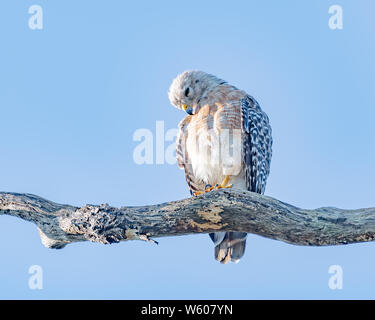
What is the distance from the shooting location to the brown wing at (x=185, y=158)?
8.71 metres

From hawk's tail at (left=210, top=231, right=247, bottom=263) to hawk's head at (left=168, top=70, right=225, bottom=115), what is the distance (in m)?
1.72

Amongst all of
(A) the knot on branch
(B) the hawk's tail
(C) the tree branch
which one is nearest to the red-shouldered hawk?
(B) the hawk's tail

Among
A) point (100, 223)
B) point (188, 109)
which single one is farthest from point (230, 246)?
point (100, 223)

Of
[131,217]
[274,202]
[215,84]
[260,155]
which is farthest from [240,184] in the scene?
[131,217]

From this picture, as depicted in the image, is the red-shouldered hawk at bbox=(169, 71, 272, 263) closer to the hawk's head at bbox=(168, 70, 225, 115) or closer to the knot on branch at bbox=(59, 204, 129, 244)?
the hawk's head at bbox=(168, 70, 225, 115)

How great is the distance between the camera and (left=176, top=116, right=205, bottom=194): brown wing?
8.71 meters

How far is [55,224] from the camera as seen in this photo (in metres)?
6.57

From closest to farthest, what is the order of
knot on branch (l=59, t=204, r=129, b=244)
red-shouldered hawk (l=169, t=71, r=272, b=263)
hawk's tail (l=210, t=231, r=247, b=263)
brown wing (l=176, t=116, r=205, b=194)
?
1. knot on branch (l=59, t=204, r=129, b=244)
2. red-shouldered hawk (l=169, t=71, r=272, b=263)
3. hawk's tail (l=210, t=231, r=247, b=263)
4. brown wing (l=176, t=116, r=205, b=194)

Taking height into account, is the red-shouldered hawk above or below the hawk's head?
below

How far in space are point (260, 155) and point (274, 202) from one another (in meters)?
2.12

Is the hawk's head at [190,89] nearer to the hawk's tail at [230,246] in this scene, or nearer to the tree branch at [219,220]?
the hawk's tail at [230,246]

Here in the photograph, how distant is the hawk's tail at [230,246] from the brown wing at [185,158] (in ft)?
2.70

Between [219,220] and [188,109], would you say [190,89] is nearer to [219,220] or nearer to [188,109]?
[188,109]

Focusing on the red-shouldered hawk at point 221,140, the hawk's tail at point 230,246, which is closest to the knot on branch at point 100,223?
the red-shouldered hawk at point 221,140
